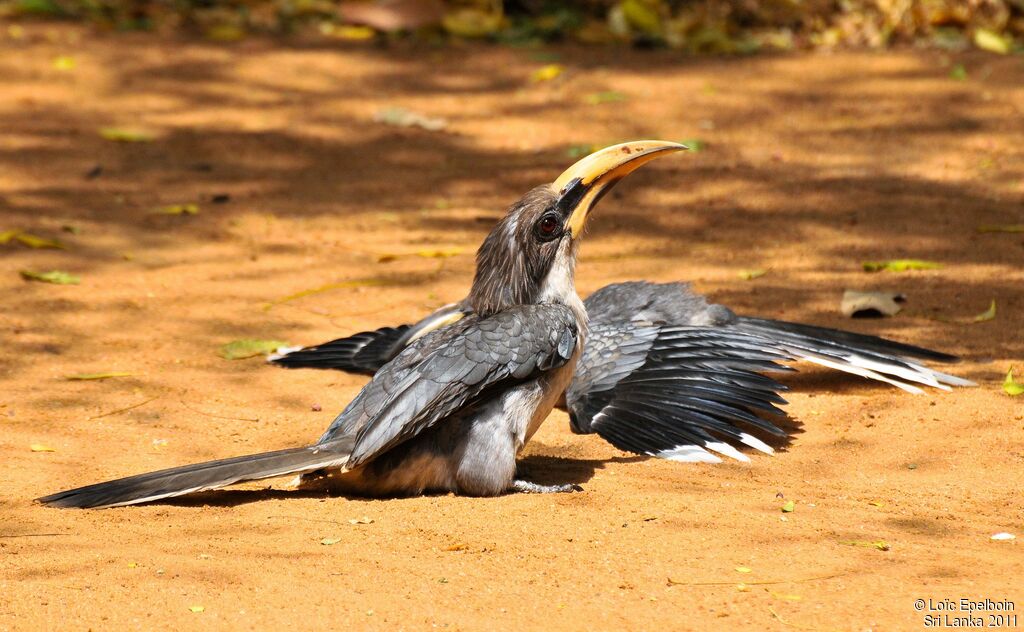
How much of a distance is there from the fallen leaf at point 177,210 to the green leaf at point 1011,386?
5.11m

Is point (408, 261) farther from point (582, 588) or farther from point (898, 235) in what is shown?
point (582, 588)

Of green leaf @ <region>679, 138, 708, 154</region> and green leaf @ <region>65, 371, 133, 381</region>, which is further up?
green leaf @ <region>679, 138, 708, 154</region>

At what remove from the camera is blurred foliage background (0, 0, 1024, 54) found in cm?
1040

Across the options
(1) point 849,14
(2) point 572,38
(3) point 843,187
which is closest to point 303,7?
(2) point 572,38

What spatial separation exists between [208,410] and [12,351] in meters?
1.16

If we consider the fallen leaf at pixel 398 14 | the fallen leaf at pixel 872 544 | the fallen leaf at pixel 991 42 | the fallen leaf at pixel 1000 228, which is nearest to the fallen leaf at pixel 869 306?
the fallen leaf at pixel 1000 228

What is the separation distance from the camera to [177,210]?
795 cm

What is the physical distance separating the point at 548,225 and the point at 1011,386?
201 cm

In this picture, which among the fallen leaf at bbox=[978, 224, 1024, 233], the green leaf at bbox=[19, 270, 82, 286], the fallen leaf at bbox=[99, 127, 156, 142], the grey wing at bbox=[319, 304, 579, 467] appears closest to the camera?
the grey wing at bbox=[319, 304, 579, 467]

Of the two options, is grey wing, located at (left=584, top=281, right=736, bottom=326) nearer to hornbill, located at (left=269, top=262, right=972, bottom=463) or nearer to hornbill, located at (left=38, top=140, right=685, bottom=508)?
hornbill, located at (left=269, top=262, right=972, bottom=463)

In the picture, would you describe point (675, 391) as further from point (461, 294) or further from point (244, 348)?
point (244, 348)

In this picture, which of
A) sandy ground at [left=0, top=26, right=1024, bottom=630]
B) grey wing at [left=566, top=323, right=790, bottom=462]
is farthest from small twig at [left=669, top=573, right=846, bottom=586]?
grey wing at [left=566, top=323, right=790, bottom=462]

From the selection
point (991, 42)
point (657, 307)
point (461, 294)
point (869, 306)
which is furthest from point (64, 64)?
point (991, 42)

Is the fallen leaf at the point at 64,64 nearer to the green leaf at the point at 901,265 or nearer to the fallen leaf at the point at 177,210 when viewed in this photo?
the fallen leaf at the point at 177,210
